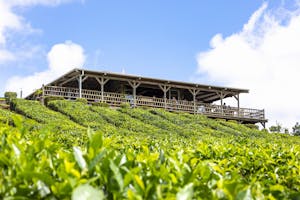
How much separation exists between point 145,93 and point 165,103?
7572mm

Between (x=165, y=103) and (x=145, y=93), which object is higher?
(x=145, y=93)

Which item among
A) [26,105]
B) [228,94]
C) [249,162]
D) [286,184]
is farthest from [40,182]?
[228,94]

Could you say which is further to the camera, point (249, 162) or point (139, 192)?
point (249, 162)

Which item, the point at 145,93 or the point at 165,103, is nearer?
the point at 165,103

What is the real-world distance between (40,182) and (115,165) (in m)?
0.31

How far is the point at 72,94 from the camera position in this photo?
32.3 meters

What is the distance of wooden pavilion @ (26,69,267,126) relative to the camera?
3194 centimetres

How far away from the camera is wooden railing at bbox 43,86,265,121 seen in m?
31.6

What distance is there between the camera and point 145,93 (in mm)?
40875

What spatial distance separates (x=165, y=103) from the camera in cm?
3356

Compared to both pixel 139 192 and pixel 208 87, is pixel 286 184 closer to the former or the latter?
pixel 139 192

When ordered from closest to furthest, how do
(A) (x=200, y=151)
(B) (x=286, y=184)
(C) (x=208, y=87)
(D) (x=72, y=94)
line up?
(B) (x=286, y=184)
(A) (x=200, y=151)
(D) (x=72, y=94)
(C) (x=208, y=87)

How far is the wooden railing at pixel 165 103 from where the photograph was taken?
31.6 metres

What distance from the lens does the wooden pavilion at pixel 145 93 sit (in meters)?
31.9
